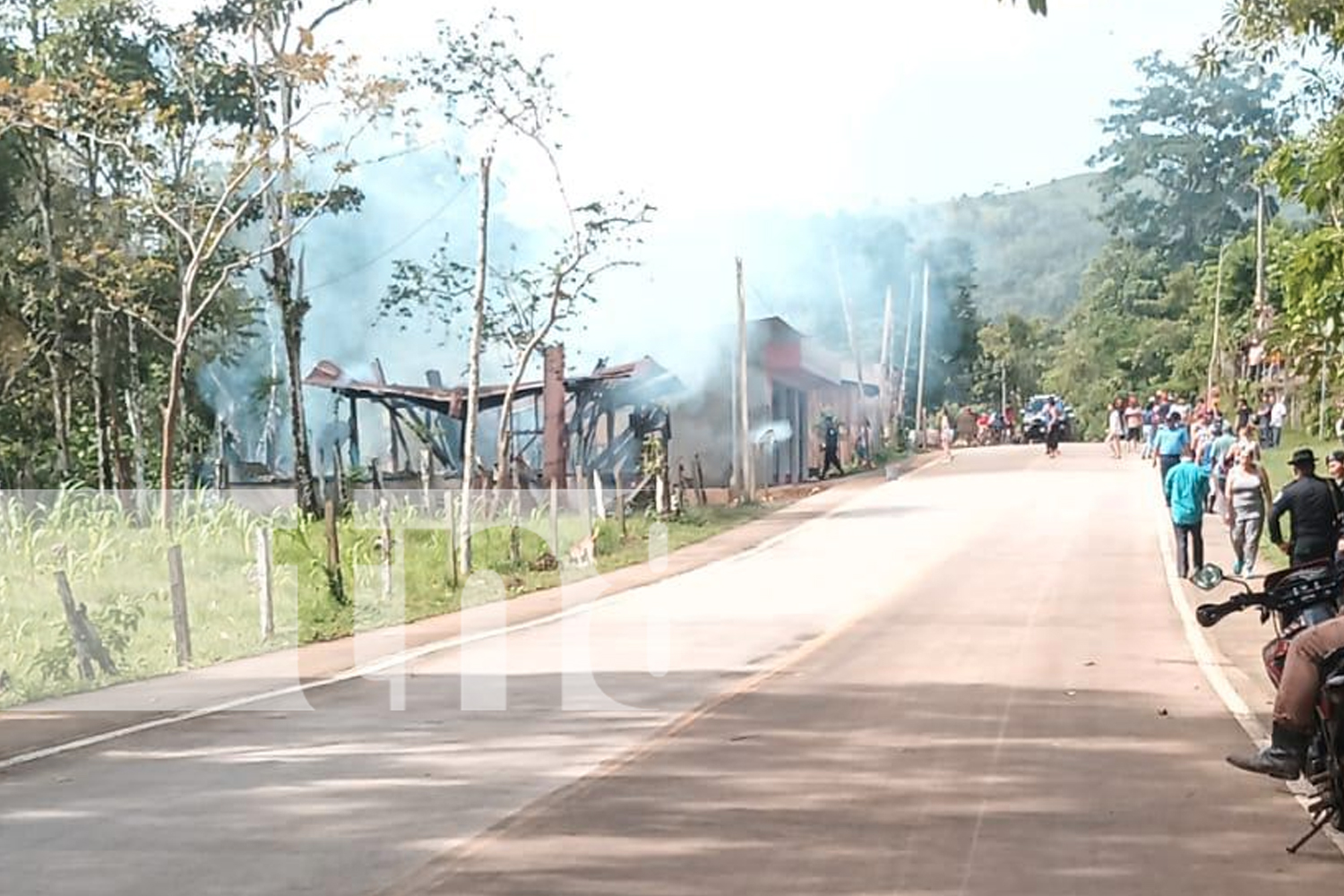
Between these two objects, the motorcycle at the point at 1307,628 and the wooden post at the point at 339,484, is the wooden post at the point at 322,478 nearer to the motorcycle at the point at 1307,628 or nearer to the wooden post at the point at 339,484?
the wooden post at the point at 339,484

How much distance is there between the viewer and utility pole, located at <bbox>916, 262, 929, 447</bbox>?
66.4m

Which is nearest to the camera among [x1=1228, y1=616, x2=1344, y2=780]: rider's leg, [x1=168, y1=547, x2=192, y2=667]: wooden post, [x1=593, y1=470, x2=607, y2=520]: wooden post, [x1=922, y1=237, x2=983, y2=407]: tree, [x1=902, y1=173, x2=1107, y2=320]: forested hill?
[x1=1228, y1=616, x2=1344, y2=780]: rider's leg

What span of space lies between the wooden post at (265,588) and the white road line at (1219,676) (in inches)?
370

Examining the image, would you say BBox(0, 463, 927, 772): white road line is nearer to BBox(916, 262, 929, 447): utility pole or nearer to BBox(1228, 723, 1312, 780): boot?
BBox(1228, 723, 1312, 780): boot

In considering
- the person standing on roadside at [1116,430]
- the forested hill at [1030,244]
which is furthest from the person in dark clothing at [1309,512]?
the forested hill at [1030,244]

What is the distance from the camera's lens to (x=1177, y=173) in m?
90.2

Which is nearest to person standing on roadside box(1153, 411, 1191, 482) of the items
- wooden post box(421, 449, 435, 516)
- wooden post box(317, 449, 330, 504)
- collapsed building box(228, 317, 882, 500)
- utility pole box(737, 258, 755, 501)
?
collapsed building box(228, 317, 882, 500)

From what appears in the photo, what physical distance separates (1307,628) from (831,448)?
42.0m

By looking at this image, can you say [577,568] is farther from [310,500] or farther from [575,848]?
[575,848]

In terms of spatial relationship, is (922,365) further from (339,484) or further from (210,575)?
(210,575)

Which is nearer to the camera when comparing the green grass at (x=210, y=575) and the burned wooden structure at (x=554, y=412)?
the green grass at (x=210, y=575)

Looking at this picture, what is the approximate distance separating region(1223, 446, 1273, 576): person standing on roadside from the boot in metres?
14.6

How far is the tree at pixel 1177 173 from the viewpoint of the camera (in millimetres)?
85750

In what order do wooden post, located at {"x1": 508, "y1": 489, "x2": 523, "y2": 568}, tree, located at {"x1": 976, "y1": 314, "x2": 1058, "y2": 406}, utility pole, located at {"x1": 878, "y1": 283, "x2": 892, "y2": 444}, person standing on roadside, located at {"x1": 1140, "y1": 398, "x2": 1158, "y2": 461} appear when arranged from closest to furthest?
wooden post, located at {"x1": 508, "y1": 489, "x2": 523, "y2": 568}
person standing on roadside, located at {"x1": 1140, "y1": 398, "x2": 1158, "y2": 461}
utility pole, located at {"x1": 878, "y1": 283, "x2": 892, "y2": 444}
tree, located at {"x1": 976, "y1": 314, "x2": 1058, "y2": 406}
